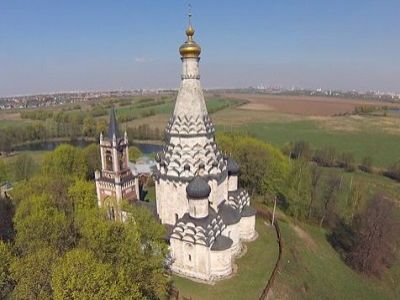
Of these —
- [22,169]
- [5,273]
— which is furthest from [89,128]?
[5,273]

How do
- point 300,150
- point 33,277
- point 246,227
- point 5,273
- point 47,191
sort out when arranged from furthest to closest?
point 300,150, point 47,191, point 246,227, point 5,273, point 33,277

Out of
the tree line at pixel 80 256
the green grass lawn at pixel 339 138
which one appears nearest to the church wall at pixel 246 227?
the tree line at pixel 80 256

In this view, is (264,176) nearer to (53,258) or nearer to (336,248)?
(336,248)

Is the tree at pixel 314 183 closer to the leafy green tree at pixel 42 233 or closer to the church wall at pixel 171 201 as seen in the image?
the church wall at pixel 171 201

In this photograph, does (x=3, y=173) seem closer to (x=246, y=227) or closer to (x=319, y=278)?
(x=246, y=227)

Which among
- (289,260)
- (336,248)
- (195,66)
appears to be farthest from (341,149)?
(195,66)

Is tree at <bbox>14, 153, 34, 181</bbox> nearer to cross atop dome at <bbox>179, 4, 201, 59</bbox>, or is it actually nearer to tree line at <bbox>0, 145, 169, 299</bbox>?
tree line at <bbox>0, 145, 169, 299</bbox>

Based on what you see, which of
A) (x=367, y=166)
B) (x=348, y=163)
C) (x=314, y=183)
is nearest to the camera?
(x=314, y=183)
